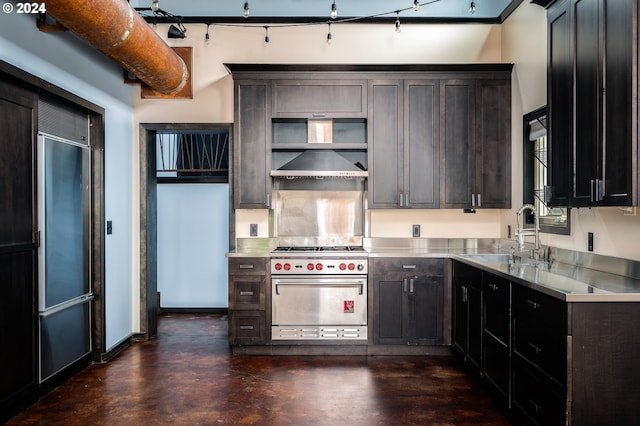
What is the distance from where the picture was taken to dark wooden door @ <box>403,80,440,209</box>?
4.22 meters

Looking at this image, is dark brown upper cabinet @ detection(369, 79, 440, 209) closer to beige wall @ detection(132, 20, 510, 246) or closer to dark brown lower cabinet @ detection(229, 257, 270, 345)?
beige wall @ detection(132, 20, 510, 246)

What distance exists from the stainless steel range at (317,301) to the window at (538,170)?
1.52m

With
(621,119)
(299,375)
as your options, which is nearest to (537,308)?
(621,119)

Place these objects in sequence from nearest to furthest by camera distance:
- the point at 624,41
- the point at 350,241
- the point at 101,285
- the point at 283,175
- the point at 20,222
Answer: the point at 624,41 → the point at 20,222 → the point at 101,285 → the point at 283,175 → the point at 350,241

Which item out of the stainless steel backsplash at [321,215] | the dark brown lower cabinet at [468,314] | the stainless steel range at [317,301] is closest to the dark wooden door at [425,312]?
the dark brown lower cabinet at [468,314]

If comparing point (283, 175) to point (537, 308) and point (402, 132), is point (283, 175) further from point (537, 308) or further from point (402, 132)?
point (537, 308)

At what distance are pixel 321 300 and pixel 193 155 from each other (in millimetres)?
2778

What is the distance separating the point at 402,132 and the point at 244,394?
2681 millimetres

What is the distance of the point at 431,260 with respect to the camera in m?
4.02

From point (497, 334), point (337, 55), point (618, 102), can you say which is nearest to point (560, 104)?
point (618, 102)

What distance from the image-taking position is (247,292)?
4.04 metres

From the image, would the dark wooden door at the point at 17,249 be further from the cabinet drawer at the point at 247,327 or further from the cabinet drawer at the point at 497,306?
the cabinet drawer at the point at 497,306

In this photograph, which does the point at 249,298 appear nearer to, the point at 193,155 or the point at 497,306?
the point at 497,306

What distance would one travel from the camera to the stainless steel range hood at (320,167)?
4.20 m
